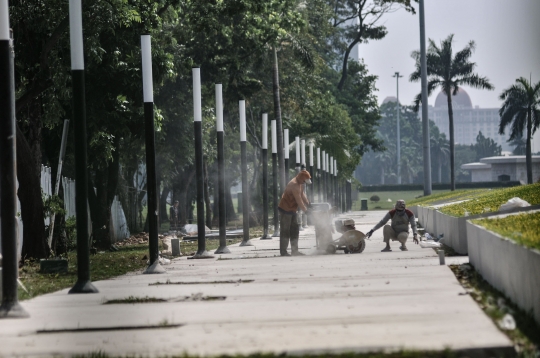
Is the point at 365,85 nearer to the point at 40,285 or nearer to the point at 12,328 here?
the point at 40,285

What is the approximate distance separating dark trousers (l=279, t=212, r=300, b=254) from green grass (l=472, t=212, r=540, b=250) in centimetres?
867

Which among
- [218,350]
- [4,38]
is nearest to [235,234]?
[4,38]

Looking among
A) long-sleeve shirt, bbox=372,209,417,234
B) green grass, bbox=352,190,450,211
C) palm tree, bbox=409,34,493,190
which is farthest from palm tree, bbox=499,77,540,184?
long-sleeve shirt, bbox=372,209,417,234

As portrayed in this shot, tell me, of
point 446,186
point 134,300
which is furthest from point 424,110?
point 446,186

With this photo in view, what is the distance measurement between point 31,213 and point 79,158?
10.0 m

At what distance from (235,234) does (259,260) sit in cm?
1885

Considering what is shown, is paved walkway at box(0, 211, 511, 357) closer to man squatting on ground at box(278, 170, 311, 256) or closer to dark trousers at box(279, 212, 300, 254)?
man squatting on ground at box(278, 170, 311, 256)

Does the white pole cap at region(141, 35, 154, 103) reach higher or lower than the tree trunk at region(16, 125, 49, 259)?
higher

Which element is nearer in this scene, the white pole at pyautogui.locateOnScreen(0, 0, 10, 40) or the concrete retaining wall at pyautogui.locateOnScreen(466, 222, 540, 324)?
the concrete retaining wall at pyautogui.locateOnScreen(466, 222, 540, 324)

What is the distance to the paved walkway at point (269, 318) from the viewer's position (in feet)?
26.9

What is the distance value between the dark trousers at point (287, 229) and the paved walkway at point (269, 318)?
7.10m

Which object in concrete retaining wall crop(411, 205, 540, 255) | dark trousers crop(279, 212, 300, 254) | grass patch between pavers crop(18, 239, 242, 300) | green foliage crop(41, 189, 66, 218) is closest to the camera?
grass patch between pavers crop(18, 239, 242, 300)

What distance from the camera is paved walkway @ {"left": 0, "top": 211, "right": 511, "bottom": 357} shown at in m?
8.21

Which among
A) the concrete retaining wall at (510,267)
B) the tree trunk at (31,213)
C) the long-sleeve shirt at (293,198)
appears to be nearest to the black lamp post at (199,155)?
the long-sleeve shirt at (293,198)
